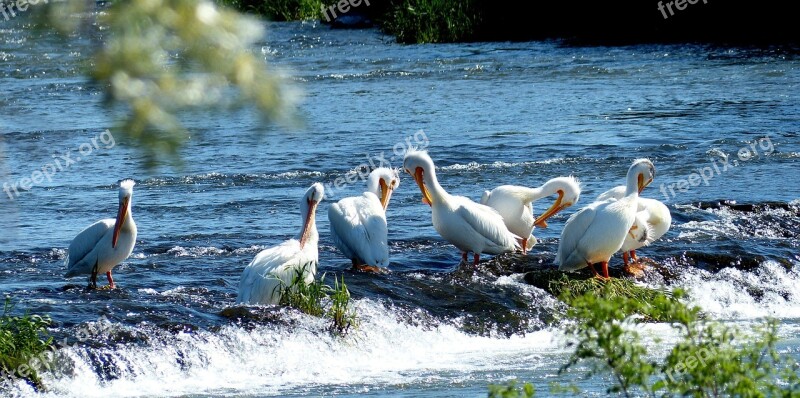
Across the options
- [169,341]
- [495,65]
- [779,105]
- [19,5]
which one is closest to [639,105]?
[779,105]

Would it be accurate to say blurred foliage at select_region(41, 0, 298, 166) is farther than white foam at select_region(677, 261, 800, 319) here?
No

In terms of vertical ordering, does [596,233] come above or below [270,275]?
below

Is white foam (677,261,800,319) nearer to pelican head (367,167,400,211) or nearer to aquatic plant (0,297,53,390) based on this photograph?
pelican head (367,167,400,211)

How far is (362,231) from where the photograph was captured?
31.6ft

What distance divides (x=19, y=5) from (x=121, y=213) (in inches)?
290

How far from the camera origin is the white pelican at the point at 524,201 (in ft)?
34.6

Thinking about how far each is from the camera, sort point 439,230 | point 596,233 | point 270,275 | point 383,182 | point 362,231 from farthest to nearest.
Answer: point 383,182, point 439,230, point 362,231, point 596,233, point 270,275

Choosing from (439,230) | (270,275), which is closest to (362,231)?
(439,230)

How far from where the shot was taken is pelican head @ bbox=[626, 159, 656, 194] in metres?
9.57

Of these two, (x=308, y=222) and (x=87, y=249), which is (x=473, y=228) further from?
(x=87, y=249)

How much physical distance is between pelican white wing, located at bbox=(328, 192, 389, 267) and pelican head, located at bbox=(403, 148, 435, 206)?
0.58 metres

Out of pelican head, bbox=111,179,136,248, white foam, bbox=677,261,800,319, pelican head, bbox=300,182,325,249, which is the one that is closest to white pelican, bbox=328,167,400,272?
pelican head, bbox=300,182,325,249

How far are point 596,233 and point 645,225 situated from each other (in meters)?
0.70

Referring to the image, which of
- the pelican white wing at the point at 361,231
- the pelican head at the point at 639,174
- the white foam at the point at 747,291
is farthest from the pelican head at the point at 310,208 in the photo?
the white foam at the point at 747,291
